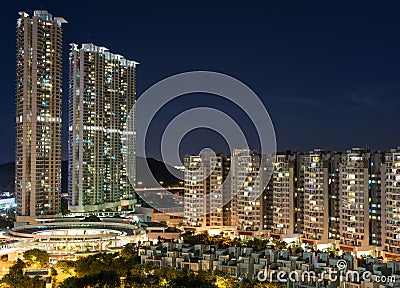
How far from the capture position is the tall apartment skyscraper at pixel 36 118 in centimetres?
2034

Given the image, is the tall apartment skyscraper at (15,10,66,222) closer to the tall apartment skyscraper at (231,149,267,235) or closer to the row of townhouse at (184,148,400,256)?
the row of townhouse at (184,148,400,256)

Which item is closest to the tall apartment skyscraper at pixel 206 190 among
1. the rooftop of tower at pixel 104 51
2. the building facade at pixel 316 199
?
the building facade at pixel 316 199

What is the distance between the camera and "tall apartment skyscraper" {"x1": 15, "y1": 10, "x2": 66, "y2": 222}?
20.3m

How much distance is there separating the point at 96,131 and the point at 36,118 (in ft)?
16.3

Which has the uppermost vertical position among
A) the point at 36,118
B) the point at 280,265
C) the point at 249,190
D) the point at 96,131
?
the point at 36,118

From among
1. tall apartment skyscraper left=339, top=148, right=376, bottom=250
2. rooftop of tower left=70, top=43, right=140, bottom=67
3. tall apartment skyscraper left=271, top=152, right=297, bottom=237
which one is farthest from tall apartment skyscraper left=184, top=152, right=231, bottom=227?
rooftop of tower left=70, top=43, right=140, bottom=67

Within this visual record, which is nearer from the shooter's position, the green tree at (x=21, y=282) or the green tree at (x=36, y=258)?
the green tree at (x=21, y=282)

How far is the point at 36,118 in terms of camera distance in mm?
20625

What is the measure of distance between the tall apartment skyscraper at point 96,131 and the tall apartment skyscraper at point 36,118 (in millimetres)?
3129

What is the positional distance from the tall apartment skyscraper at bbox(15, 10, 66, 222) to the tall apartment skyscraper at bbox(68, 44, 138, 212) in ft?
10.3

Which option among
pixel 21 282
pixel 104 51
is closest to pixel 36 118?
pixel 104 51

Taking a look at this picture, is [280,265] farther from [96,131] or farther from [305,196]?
[96,131]

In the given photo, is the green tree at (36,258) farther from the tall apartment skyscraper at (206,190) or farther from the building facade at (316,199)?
the building facade at (316,199)

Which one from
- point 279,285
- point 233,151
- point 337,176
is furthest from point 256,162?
point 279,285
